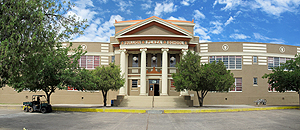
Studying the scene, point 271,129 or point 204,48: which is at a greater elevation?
point 204,48

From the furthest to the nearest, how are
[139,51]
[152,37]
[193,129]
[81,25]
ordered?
[139,51], [152,37], [81,25], [193,129]

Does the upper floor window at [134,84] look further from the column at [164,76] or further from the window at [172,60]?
the window at [172,60]

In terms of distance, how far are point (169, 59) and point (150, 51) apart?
353 cm

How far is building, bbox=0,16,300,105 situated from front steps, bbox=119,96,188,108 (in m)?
2.81

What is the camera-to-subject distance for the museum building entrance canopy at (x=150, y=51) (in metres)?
34.8

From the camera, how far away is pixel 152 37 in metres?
34.8

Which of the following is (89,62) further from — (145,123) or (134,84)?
(145,123)

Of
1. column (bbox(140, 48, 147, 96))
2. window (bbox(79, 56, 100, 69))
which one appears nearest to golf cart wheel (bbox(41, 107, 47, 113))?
column (bbox(140, 48, 147, 96))

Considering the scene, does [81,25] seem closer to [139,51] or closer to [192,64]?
[192,64]

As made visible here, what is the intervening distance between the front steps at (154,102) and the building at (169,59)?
111 inches

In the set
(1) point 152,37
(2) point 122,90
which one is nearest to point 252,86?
(1) point 152,37

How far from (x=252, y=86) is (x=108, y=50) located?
23052mm

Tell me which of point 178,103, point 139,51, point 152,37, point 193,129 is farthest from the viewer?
point 139,51

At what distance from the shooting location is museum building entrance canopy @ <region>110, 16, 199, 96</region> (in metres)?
34.8
